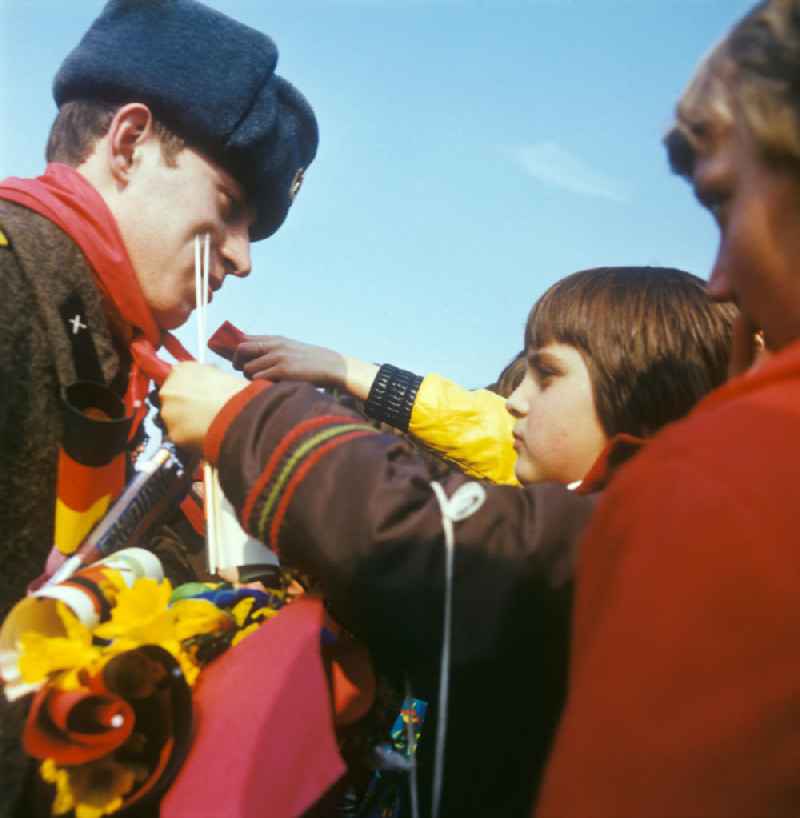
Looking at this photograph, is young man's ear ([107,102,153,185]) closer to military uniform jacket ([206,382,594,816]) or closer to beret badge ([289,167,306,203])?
beret badge ([289,167,306,203])

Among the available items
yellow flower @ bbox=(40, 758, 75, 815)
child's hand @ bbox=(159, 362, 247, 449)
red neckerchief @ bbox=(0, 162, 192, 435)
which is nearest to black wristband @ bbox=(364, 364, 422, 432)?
red neckerchief @ bbox=(0, 162, 192, 435)

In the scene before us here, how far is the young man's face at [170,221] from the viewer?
1707mm

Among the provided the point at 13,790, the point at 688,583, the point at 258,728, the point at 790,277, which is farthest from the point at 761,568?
the point at 13,790

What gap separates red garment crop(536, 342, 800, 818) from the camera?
2.21ft

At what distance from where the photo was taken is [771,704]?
26.4 inches

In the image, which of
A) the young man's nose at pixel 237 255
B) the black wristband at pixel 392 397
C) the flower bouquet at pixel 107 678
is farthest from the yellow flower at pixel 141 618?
the black wristband at pixel 392 397

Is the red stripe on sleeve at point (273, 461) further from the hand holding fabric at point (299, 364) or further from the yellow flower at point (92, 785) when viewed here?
the hand holding fabric at point (299, 364)

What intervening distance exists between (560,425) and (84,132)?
1.22 meters

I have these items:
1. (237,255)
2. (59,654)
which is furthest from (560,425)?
(59,654)

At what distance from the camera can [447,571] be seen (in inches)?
38.7

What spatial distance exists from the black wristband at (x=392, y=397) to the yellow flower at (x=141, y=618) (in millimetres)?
1678

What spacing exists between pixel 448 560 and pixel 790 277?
478mm

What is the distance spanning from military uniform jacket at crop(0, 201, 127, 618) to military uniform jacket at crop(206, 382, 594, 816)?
0.49m

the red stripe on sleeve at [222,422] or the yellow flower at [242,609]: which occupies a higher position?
the red stripe on sleeve at [222,422]
